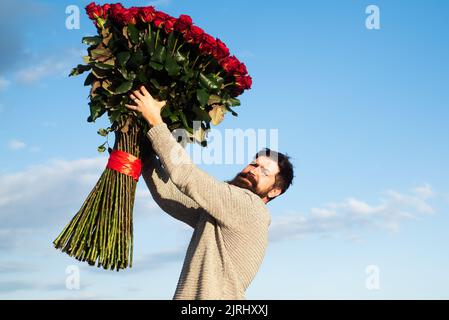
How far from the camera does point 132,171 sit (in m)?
4.48

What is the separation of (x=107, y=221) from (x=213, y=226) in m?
0.73

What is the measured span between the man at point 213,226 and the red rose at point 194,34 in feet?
1.50

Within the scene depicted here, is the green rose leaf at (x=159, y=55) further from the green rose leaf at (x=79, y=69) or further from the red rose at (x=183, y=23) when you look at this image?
the green rose leaf at (x=79, y=69)

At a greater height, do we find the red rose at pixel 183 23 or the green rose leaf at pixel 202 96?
the red rose at pixel 183 23

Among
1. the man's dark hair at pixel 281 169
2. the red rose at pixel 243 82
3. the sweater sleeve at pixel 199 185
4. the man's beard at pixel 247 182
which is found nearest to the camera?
the sweater sleeve at pixel 199 185

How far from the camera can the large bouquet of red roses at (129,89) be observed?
432 cm

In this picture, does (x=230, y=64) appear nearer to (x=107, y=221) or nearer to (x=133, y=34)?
(x=133, y=34)

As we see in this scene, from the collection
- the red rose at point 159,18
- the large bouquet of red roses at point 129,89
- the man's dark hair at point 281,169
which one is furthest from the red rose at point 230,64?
the man's dark hair at point 281,169

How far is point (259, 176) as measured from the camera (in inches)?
186

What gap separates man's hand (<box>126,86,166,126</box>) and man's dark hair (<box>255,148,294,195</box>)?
93 cm

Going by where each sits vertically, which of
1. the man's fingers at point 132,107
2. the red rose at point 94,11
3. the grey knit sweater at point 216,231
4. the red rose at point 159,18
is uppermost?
the red rose at point 94,11
